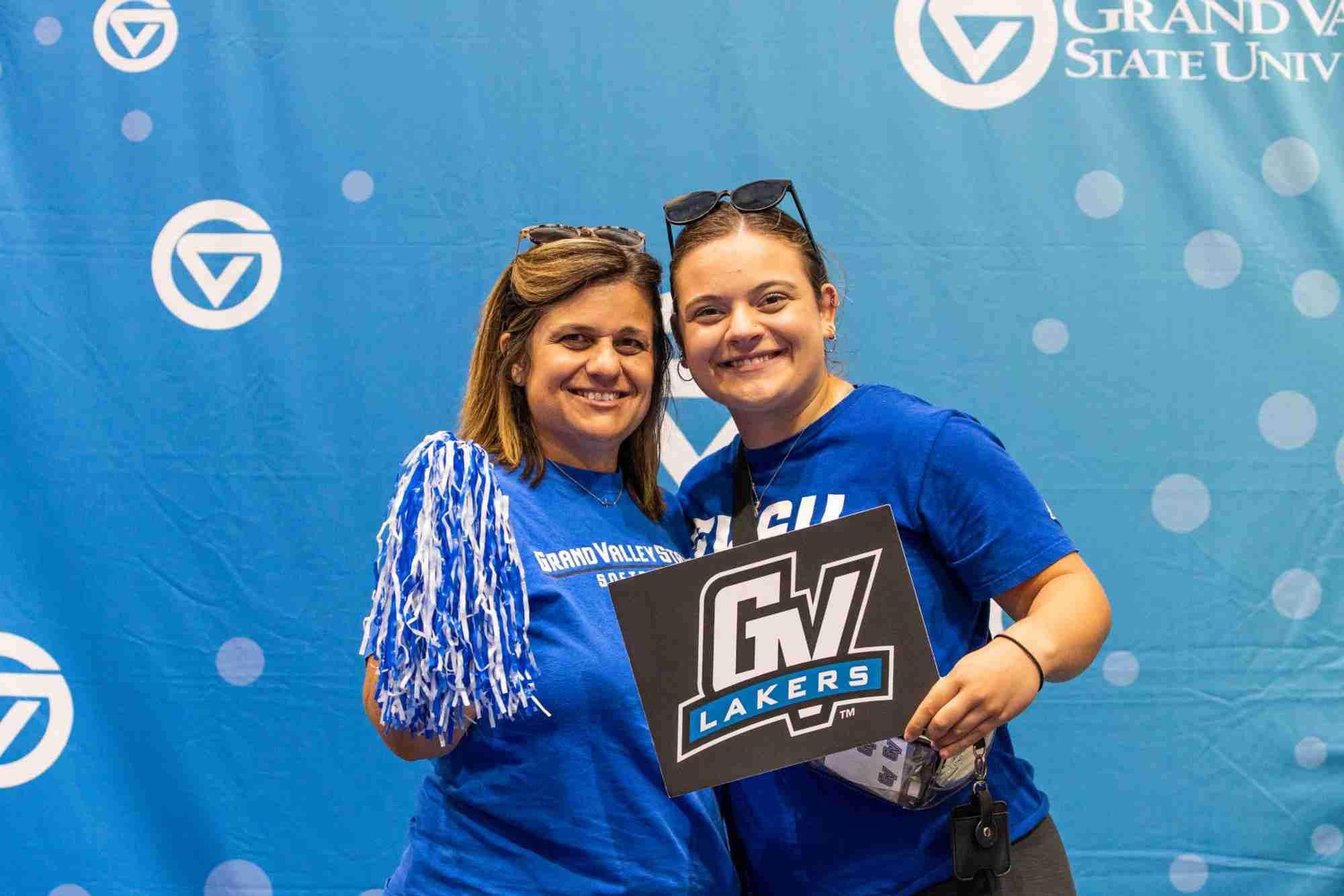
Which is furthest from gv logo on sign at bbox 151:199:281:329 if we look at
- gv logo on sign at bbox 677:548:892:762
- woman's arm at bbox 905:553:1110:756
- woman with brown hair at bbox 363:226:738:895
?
woman's arm at bbox 905:553:1110:756

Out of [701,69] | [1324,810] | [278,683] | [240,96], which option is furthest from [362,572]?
[1324,810]

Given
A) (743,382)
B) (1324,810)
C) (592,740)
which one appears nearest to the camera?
(592,740)

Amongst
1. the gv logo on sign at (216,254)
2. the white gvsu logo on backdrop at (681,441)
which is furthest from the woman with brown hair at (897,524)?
the gv logo on sign at (216,254)

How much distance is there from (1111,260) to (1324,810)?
111 cm

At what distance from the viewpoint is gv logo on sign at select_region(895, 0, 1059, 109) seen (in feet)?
7.07

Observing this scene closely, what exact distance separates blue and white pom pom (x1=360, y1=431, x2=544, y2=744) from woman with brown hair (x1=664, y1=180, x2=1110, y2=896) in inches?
13.1

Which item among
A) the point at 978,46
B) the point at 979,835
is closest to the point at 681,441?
the point at 978,46

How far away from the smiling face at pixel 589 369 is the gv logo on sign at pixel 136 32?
1.24 meters

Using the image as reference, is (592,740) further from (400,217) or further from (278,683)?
(400,217)

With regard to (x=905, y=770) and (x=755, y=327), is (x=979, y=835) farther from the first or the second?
(x=755, y=327)

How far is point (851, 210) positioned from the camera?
2160 millimetres

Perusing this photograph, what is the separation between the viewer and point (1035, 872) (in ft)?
4.34

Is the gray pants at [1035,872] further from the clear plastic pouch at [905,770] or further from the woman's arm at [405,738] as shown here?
the woman's arm at [405,738]

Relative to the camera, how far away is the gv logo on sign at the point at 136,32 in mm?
2166
